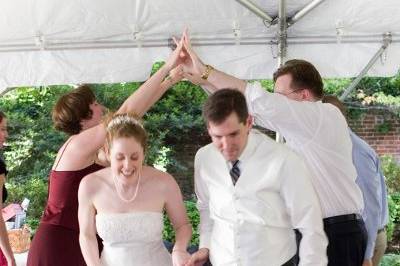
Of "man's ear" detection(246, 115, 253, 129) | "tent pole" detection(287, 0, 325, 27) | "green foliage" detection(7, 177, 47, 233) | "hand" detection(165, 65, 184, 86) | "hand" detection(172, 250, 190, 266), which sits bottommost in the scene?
"hand" detection(172, 250, 190, 266)

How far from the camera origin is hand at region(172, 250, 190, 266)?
2.20 metres

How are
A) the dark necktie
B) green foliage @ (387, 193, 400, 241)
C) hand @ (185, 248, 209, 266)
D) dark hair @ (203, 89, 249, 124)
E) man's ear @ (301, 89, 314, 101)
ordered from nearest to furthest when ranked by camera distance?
dark hair @ (203, 89, 249, 124)
the dark necktie
hand @ (185, 248, 209, 266)
man's ear @ (301, 89, 314, 101)
green foliage @ (387, 193, 400, 241)

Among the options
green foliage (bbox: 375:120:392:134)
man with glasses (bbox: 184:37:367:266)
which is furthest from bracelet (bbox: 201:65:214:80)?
green foliage (bbox: 375:120:392:134)

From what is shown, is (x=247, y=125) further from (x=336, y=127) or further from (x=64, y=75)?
(x=64, y=75)

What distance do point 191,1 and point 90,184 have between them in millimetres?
1660

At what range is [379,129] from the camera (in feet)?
31.8

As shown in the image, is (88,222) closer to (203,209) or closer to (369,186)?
(203,209)

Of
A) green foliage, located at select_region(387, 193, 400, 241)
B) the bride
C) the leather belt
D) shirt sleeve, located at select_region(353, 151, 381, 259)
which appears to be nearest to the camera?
the bride

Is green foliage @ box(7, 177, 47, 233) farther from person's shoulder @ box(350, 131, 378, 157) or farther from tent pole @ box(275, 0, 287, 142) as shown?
person's shoulder @ box(350, 131, 378, 157)

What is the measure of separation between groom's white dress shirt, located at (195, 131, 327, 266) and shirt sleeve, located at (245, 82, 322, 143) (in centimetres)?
14

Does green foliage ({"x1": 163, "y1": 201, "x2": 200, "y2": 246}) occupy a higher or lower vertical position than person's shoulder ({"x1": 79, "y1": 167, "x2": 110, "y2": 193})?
lower

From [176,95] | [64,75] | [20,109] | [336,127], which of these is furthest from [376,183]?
[20,109]

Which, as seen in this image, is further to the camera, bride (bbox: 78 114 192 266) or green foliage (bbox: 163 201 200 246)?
green foliage (bbox: 163 201 200 246)

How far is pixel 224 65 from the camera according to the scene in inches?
155
